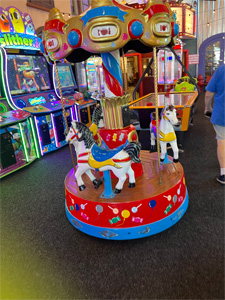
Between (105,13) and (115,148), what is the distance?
1.06 metres

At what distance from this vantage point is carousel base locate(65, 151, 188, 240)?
6.34 ft

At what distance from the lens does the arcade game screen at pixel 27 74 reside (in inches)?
155

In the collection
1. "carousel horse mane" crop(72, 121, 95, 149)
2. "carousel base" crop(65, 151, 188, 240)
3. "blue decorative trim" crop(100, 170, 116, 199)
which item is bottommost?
"carousel base" crop(65, 151, 188, 240)

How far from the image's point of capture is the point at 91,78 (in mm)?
6551

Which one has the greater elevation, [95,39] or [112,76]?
[95,39]

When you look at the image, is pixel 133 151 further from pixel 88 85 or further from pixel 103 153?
pixel 88 85

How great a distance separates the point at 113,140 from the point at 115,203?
0.68 m

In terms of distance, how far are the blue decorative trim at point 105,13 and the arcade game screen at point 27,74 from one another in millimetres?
2588

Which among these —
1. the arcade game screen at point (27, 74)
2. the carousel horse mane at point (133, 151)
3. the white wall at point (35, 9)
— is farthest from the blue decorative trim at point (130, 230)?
the white wall at point (35, 9)

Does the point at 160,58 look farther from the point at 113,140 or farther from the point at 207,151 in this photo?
the point at 113,140

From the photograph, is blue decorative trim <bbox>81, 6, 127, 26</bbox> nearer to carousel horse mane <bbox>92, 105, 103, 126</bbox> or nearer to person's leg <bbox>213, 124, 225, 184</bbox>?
carousel horse mane <bbox>92, 105, 103, 126</bbox>

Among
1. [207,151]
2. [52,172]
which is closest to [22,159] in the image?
[52,172]

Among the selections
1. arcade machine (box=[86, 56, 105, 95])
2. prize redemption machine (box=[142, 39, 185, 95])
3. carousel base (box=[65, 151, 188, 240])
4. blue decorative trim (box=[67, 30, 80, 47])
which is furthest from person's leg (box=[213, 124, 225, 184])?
prize redemption machine (box=[142, 39, 185, 95])

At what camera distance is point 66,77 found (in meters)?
5.25
